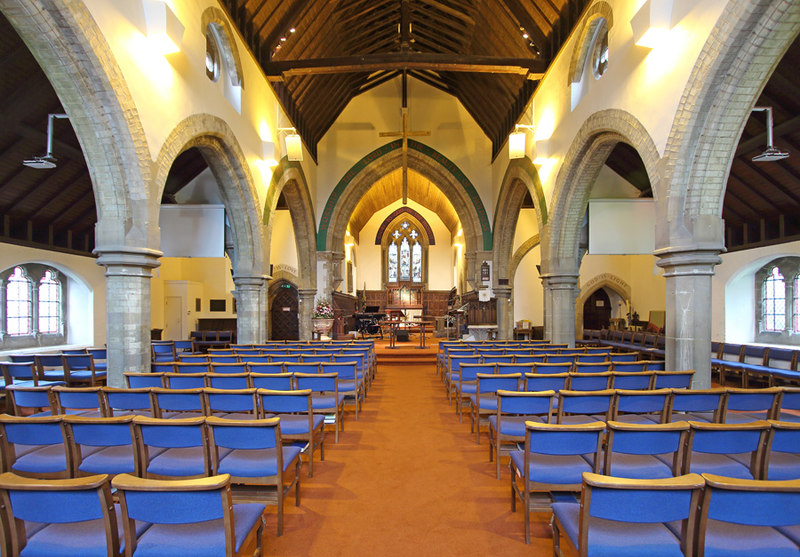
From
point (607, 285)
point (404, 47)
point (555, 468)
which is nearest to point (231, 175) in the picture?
point (404, 47)

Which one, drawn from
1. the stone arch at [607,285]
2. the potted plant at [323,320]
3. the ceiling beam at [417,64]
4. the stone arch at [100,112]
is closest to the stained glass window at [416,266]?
the stone arch at [607,285]

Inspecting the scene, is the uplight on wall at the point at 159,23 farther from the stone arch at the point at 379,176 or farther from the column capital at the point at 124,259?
the stone arch at the point at 379,176

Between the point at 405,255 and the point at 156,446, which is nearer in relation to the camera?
the point at 156,446

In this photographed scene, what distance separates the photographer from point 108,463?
8.41 feet

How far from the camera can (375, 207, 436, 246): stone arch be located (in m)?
22.0

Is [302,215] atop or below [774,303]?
atop

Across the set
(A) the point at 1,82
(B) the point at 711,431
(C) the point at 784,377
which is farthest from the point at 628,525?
(A) the point at 1,82

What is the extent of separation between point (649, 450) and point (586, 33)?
7049mm

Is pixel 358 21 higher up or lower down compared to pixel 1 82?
higher up

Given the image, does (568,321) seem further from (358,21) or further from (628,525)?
(358,21)

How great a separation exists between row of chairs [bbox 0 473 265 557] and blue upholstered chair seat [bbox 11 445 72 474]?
3.33 feet

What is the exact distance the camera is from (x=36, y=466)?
99.8 inches

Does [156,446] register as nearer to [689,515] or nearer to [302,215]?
[689,515]

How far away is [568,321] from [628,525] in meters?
7.14
